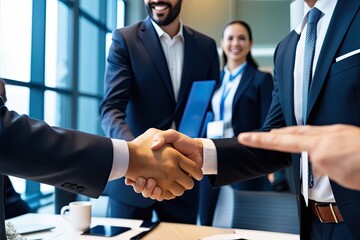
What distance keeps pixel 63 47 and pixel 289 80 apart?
8.85 feet

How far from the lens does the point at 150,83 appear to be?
1977 millimetres

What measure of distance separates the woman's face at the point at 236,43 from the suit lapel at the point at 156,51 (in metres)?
1.13

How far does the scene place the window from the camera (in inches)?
100

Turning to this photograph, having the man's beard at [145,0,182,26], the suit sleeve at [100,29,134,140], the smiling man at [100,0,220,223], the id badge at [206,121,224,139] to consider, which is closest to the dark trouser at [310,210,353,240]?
the smiling man at [100,0,220,223]

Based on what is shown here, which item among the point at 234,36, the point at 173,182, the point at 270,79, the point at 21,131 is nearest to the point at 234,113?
the point at 270,79

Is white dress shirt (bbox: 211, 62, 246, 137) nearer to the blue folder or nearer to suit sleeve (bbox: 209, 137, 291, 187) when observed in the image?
the blue folder

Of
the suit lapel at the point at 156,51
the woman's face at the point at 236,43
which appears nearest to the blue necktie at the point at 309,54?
the suit lapel at the point at 156,51

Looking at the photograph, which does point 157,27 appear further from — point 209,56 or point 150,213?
point 150,213

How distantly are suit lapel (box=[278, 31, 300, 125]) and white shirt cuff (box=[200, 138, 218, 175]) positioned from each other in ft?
0.95

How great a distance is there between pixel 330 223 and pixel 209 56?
1.28m

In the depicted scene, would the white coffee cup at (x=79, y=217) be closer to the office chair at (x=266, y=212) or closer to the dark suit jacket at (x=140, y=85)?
the dark suit jacket at (x=140, y=85)

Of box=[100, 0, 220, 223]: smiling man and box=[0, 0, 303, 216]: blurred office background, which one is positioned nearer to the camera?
box=[100, 0, 220, 223]: smiling man

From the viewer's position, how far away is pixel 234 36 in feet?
10.1

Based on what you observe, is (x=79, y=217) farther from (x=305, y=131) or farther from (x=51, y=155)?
(x=305, y=131)
